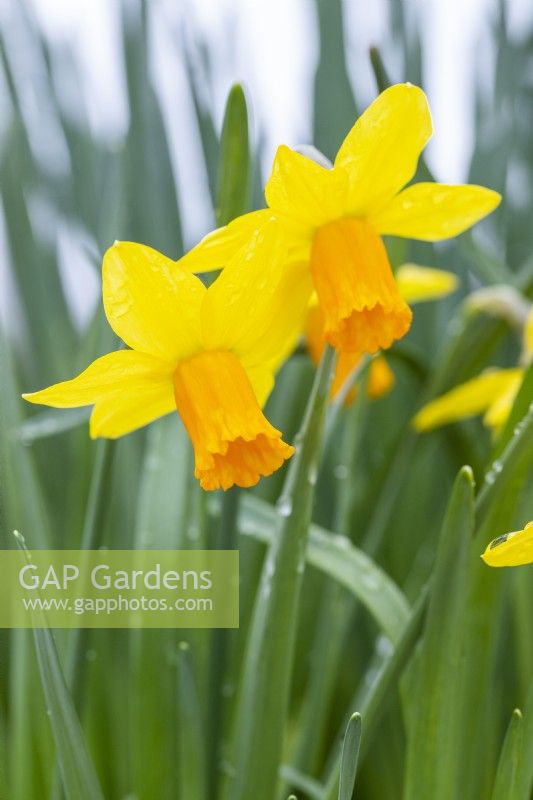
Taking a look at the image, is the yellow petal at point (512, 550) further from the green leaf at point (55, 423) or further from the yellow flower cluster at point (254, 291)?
the green leaf at point (55, 423)

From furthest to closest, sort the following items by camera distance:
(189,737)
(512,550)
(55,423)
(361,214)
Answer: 1. (55,423)
2. (189,737)
3. (361,214)
4. (512,550)

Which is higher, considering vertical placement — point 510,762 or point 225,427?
point 225,427

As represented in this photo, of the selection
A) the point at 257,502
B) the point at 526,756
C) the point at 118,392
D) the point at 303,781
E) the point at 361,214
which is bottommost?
the point at 303,781

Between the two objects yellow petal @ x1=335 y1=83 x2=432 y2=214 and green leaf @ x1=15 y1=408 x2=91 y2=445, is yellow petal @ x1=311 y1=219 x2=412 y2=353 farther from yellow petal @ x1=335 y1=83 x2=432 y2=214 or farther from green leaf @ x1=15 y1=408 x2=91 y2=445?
green leaf @ x1=15 y1=408 x2=91 y2=445

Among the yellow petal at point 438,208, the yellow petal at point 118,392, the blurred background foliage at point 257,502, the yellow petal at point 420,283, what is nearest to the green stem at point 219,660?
the blurred background foliage at point 257,502

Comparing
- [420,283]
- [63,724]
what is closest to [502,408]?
[420,283]

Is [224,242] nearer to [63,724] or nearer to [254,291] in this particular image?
[254,291]
